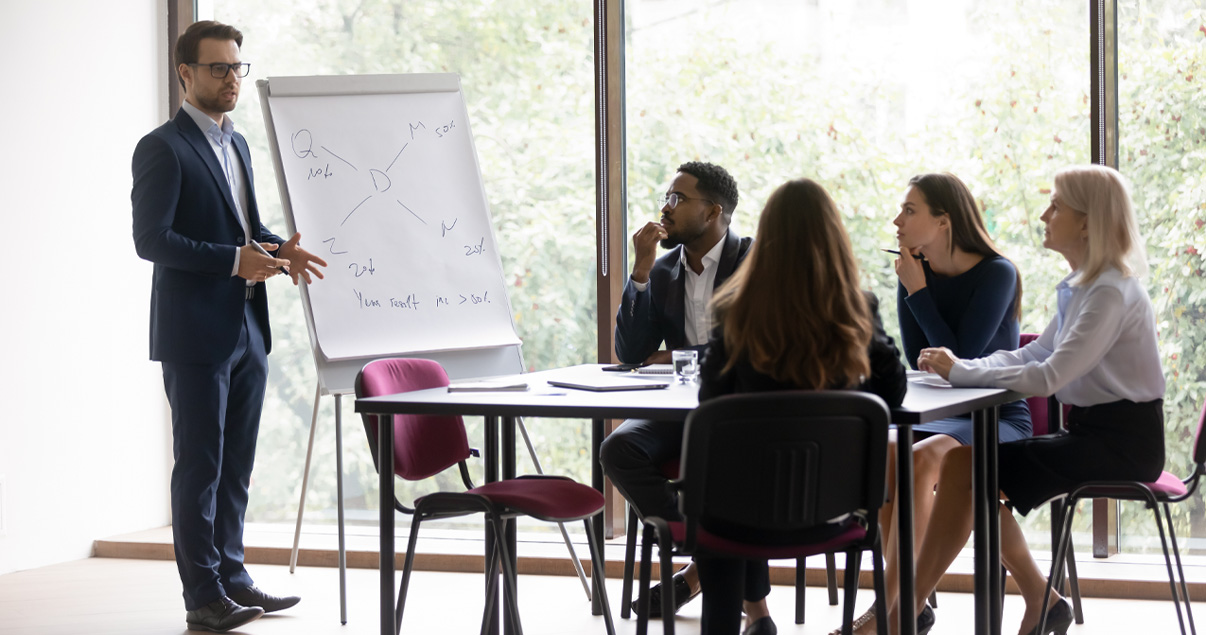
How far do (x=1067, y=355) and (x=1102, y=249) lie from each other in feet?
1.01

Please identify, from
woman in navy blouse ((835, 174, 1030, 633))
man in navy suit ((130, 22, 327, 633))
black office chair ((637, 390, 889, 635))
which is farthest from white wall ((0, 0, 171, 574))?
woman in navy blouse ((835, 174, 1030, 633))

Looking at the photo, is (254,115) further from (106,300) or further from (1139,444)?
(1139,444)

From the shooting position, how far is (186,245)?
3.10m

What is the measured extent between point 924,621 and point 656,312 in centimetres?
119

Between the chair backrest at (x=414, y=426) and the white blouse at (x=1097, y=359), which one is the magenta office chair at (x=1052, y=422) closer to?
the white blouse at (x=1097, y=359)

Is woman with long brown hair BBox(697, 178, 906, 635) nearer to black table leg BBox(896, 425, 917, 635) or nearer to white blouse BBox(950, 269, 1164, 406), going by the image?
black table leg BBox(896, 425, 917, 635)

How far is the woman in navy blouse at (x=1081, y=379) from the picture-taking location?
253 centimetres

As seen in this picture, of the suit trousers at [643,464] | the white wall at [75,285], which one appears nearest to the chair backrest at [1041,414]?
the suit trousers at [643,464]

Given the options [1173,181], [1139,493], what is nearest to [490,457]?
[1139,493]

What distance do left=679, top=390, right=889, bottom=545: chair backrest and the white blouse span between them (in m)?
0.68

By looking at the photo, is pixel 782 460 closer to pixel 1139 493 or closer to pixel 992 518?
pixel 992 518

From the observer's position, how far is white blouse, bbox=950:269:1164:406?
2506 millimetres

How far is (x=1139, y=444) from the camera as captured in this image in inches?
102

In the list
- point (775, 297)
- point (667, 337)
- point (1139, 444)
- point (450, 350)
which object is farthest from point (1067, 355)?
point (450, 350)
